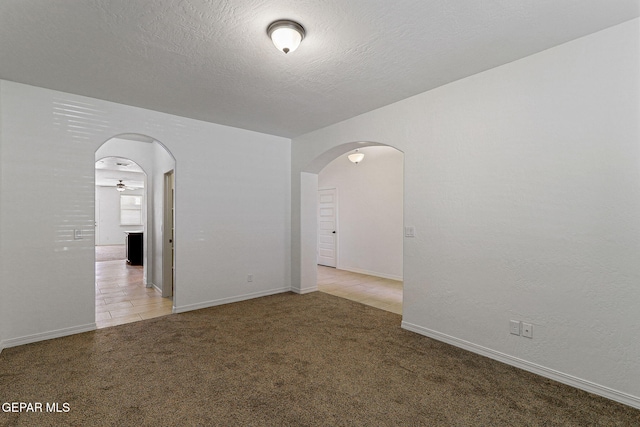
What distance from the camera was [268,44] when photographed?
95.3 inches

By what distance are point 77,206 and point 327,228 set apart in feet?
18.5

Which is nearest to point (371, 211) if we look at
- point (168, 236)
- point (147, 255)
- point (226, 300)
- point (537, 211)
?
point (226, 300)

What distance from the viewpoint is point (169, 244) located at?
5070 mm

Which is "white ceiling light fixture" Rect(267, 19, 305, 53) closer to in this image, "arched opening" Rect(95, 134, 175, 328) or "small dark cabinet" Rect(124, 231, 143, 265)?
"arched opening" Rect(95, 134, 175, 328)

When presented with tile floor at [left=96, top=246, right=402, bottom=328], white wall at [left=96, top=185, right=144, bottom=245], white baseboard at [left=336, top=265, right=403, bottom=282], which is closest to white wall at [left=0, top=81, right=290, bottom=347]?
tile floor at [left=96, top=246, right=402, bottom=328]

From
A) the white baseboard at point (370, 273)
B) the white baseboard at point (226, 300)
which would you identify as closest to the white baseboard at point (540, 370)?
the white baseboard at point (226, 300)

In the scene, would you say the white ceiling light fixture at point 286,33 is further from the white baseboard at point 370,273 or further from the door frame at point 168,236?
the white baseboard at point 370,273

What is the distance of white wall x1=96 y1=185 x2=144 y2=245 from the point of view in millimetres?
12859

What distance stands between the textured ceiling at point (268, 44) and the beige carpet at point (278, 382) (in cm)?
271

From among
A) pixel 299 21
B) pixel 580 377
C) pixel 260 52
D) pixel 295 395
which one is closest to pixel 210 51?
pixel 260 52

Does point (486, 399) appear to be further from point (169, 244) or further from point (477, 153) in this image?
A: point (169, 244)

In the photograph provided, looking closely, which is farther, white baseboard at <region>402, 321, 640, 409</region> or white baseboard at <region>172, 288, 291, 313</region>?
white baseboard at <region>172, 288, 291, 313</region>

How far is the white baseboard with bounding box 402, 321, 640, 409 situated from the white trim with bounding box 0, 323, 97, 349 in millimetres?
3819

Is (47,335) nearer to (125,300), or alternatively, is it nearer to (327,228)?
(125,300)
